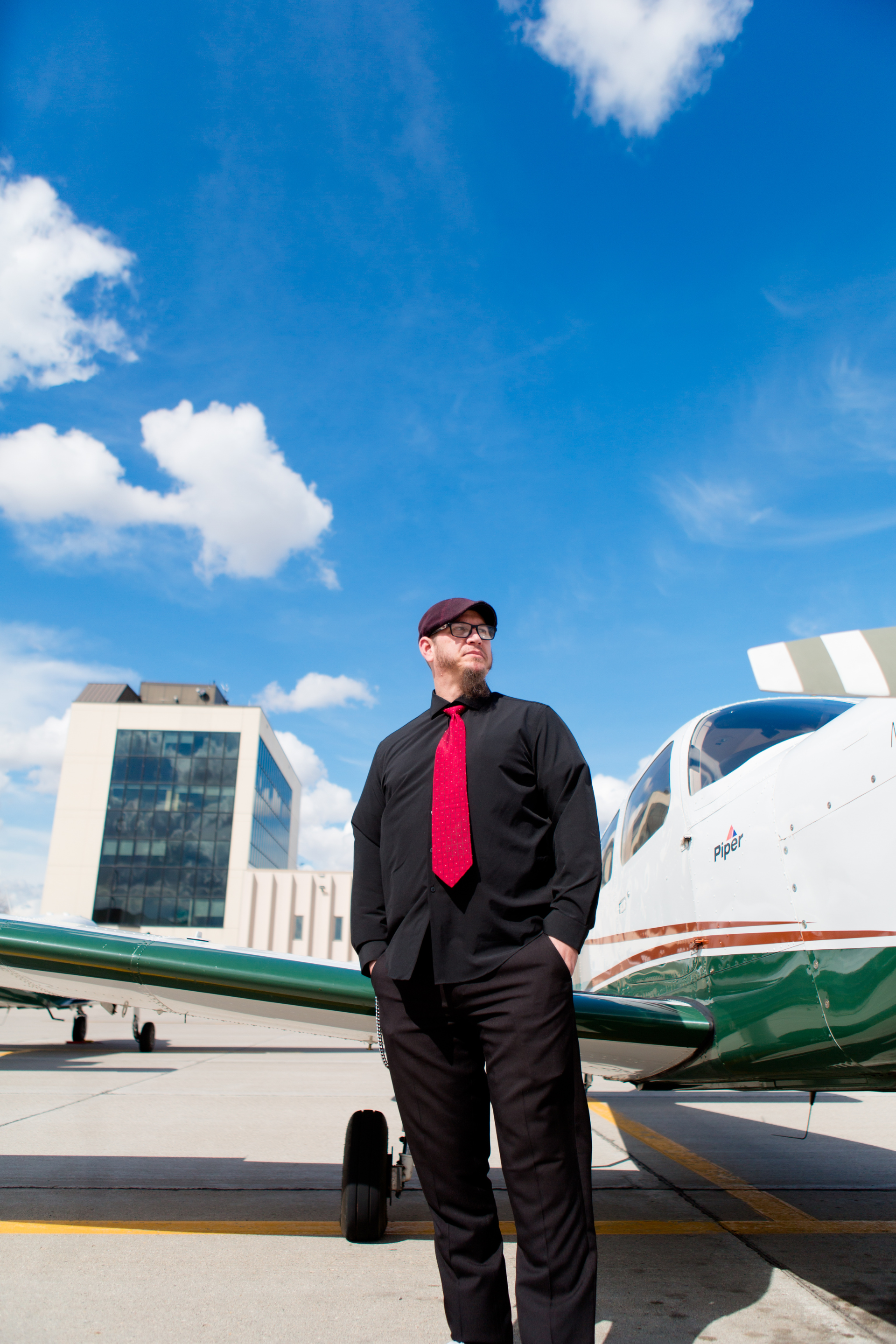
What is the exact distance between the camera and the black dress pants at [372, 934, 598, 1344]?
1.74 m

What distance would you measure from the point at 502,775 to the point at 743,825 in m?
1.48

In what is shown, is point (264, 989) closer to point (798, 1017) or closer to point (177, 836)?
point (798, 1017)

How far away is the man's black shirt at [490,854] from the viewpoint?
1860 mm

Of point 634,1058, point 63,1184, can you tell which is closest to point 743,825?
point 634,1058

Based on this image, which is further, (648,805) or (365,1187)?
(648,805)

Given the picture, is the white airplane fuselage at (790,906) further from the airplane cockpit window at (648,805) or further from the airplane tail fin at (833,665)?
the airplane tail fin at (833,665)

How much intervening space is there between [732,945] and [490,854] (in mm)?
1599

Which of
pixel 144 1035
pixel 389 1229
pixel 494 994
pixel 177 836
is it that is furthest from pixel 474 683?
pixel 177 836

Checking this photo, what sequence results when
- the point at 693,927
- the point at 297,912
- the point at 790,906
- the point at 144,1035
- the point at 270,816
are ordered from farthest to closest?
the point at 270,816 < the point at 297,912 < the point at 144,1035 < the point at 693,927 < the point at 790,906

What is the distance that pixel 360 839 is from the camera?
7.47ft

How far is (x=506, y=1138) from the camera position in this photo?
1.82 m

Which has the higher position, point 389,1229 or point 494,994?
point 494,994

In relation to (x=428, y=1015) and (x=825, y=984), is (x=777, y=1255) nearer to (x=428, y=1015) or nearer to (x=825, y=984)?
(x=825, y=984)

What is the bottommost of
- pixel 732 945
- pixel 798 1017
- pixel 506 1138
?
pixel 506 1138
